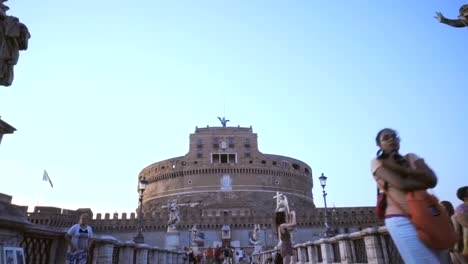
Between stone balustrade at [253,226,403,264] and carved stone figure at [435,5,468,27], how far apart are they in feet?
17.5

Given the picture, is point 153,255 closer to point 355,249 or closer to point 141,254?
point 141,254

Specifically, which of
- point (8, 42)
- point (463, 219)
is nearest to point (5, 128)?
point (8, 42)

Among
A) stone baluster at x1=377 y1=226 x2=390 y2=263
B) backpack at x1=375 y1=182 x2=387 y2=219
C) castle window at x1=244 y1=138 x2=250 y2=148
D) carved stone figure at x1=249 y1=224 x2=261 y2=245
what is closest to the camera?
backpack at x1=375 y1=182 x2=387 y2=219

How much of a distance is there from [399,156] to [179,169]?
5458cm

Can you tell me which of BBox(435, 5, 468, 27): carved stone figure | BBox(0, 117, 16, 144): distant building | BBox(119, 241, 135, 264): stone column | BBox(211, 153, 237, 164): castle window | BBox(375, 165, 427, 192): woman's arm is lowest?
BBox(119, 241, 135, 264): stone column

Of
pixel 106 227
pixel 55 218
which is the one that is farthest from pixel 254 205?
pixel 55 218

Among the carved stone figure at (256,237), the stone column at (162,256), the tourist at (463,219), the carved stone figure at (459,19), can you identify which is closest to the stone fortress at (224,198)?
the carved stone figure at (256,237)

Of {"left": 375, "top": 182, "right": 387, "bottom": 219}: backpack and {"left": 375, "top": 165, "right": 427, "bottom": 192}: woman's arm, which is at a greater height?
{"left": 375, "top": 165, "right": 427, "bottom": 192}: woman's arm

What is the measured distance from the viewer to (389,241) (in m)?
6.56

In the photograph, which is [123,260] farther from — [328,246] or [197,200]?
[197,200]

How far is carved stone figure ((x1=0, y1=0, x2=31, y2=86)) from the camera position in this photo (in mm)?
4020

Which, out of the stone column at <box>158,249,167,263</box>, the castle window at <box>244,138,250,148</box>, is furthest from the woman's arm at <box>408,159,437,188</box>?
the castle window at <box>244,138,250,148</box>

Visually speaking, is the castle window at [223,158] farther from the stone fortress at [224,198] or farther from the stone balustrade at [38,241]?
the stone balustrade at [38,241]

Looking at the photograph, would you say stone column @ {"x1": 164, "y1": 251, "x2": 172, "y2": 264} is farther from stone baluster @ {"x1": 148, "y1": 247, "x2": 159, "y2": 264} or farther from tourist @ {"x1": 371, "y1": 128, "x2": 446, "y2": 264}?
tourist @ {"x1": 371, "y1": 128, "x2": 446, "y2": 264}
